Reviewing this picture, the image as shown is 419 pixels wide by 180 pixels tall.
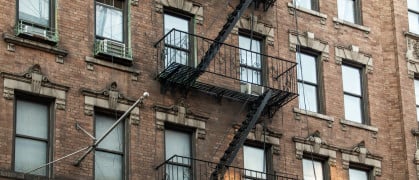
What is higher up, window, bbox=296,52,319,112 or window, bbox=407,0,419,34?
window, bbox=407,0,419,34

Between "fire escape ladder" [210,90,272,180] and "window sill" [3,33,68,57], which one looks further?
"fire escape ladder" [210,90,272,180]

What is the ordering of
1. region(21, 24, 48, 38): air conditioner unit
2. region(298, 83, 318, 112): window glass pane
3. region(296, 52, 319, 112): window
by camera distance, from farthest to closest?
region(296, 52, 319, 112): window < region(298, 83, 318, 112): window glass pane < region(21, 24, 48, 38): air conditioner unit

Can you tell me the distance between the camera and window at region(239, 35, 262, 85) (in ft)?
99.8

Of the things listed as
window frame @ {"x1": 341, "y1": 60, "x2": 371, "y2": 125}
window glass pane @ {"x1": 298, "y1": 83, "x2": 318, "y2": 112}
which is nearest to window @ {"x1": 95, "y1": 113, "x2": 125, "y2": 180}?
window glass pane @ {"x1": 298, "y1": 83, "x2": 318, "y2": 112}

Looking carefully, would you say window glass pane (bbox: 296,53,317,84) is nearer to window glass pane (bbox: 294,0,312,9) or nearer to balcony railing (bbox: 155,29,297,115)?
balcony railing (bbox: 155,29,297,115)

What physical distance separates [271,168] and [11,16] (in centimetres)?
853

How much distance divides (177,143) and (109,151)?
7.40 feet

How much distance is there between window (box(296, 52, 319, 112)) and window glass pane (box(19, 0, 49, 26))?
8.24 m

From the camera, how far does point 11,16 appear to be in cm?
2638

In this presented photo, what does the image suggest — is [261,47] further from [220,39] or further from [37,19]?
[37,19]

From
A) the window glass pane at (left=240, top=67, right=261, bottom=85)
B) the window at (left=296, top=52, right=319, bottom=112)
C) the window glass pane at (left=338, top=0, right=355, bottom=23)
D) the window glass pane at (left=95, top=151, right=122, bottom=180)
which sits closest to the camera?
the window glass pane at (left=95, top=151, right=122, bottom=180)

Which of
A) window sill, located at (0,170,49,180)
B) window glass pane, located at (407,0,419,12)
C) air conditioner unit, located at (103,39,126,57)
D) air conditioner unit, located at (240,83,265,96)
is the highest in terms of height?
window glass pane, located at (407,0,419,12)

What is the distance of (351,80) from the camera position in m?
33.2

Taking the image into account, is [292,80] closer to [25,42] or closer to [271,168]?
[271,168]
